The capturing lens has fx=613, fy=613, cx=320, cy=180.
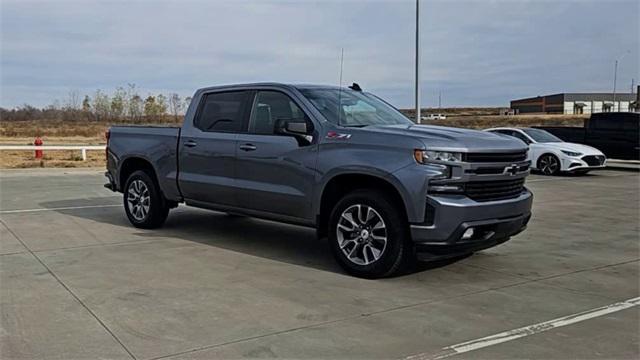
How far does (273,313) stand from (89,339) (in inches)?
55.2

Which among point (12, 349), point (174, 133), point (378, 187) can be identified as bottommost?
point (12, 349)

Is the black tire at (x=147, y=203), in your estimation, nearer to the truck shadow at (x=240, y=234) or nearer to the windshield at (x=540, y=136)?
the truck shadow at (x=240, y=234)

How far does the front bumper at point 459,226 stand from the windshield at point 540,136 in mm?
14193

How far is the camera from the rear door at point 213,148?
24.2 ft

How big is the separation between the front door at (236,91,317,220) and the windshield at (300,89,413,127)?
0.26 m

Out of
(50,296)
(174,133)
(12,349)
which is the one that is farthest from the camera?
(174,133)

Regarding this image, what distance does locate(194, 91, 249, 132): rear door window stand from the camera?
7.43 m

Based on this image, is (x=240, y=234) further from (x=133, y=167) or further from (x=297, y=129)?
(x=297, y=129)

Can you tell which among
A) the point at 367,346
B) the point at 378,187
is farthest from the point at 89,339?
the point at 378,187

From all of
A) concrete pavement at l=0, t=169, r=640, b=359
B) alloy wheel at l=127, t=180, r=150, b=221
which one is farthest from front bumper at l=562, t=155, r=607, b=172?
alloy wheel at l=127, t=180, r=150, b=221

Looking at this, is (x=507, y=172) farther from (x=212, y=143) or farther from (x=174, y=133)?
(x=174, y=133)

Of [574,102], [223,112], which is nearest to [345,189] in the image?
[223,112]

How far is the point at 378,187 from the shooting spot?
19.8 ft

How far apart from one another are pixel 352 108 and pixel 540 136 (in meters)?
14.3
